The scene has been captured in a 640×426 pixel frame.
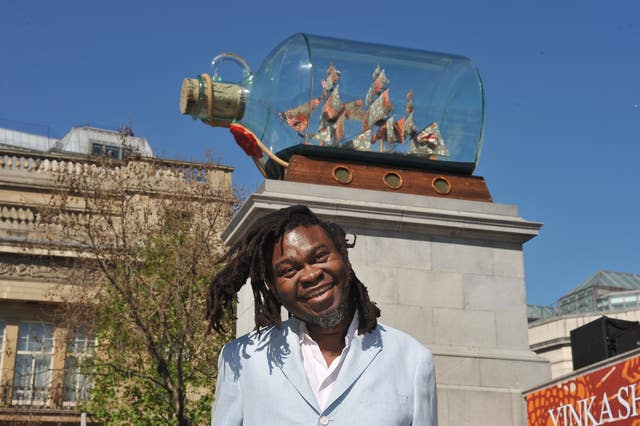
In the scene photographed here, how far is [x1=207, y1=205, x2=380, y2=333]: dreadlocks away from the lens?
4094mm

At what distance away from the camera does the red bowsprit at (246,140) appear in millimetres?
10508

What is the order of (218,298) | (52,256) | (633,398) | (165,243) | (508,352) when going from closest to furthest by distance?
(218,298) → (633,398) → (508,352) → (165,243) → (52,256)

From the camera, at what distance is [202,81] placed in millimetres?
10875

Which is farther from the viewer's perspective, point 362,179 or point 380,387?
point 362,179

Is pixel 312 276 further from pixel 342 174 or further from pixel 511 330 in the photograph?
pixel 511 330

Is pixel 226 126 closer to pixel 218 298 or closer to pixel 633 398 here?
pixel 633 398

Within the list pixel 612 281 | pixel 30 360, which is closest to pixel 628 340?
pixel 30 360

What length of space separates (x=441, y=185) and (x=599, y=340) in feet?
10.1

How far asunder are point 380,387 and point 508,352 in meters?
6.12

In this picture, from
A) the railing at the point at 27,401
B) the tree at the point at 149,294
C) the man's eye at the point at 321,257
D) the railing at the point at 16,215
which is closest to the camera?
the man's eye at the point at 321,257

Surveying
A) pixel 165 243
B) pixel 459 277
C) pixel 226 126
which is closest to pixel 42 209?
pixel 165 243

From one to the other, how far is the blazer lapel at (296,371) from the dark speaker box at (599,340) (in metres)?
8.09

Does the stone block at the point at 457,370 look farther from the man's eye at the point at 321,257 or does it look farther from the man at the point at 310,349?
the man's eye at the point at 321,257

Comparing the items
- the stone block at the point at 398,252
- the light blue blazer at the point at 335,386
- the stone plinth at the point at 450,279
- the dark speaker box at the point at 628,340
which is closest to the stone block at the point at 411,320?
the stone plinth at the point at 450,279
